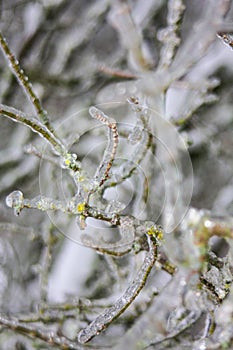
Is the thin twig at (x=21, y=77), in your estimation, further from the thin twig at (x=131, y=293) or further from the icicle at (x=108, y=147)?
the thin twig at (x=131, y=293)

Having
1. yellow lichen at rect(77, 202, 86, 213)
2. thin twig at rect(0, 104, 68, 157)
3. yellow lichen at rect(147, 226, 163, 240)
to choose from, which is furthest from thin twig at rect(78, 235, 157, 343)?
thin twig at rect(0, 104, 68, 157)

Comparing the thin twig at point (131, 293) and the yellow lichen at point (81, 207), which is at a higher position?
the yellow lichen at point (81, 207)

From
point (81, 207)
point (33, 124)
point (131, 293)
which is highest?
point (33, 124)

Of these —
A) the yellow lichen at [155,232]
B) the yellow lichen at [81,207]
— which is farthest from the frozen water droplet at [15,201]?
the yellow lichen at [155,232]

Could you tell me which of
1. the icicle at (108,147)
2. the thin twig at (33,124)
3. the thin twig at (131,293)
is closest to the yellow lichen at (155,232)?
the thin twig at (131,293)

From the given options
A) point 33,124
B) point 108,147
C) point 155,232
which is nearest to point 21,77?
point 33,124

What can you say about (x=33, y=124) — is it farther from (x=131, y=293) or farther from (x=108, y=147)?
(x=131, y=293)

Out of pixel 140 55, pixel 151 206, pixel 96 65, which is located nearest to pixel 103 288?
pixel 151 206

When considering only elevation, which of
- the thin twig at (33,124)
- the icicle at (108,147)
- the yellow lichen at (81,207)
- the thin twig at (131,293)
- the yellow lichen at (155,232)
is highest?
the thin twig at (33,124)

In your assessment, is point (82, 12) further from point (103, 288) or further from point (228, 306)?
point (228, 306)

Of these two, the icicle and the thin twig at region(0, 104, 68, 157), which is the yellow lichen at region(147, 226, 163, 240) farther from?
the thin twig at region(0, 104, 68, 157)

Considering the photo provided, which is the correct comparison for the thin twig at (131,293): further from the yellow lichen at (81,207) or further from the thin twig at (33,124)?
the thin twig at (33,124)
